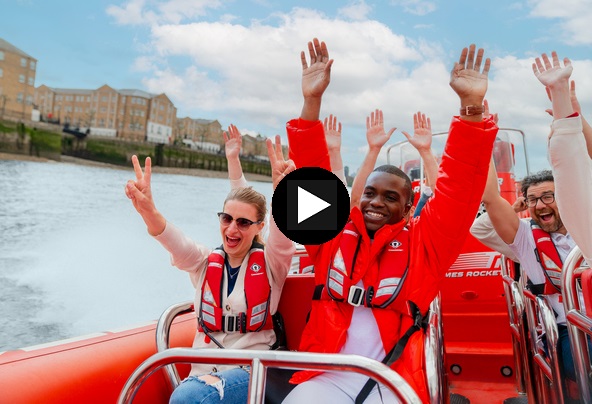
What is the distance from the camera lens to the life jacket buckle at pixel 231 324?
176cm

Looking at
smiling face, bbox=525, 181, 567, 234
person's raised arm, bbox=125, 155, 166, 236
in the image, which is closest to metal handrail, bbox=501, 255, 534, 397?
smiling face, bbox=525, 181, 567, 234

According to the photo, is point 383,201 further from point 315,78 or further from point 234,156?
point 234,156

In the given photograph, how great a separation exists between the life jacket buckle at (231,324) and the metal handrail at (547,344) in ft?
3.97

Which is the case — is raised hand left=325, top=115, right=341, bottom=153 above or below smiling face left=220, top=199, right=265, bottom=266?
above

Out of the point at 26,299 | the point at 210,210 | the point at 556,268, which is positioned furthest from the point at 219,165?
the point at 556,268

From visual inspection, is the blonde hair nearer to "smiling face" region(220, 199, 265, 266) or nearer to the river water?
"smiling face" region(220, 199, 265, 266)

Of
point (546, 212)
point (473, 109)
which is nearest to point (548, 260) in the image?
point (546, 212)

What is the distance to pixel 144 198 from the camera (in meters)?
1.78

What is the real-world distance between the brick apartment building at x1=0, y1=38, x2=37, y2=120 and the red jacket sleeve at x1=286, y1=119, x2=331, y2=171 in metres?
32.8

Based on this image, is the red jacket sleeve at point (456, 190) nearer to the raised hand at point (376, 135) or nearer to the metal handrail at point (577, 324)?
the metal handrail at point (577, 324)

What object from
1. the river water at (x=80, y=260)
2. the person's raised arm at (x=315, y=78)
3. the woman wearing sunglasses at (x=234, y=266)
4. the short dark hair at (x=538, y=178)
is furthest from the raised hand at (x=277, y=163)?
the short dark hair at (x=538, y=178)

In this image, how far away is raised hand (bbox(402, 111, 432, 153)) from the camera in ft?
8.83

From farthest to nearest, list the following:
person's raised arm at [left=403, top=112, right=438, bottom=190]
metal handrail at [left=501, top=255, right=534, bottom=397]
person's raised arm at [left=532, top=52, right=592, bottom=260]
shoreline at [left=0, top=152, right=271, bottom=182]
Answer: shoreline at [left=0, top=152, right=271, bottom=182], person's raised arm at [left=403, top=112, right=438, bottom=190], metal handrail at [left=501, top=255, right=534, bottom=397], person's raised arm at [left=532, top=52, right=592, bottom=260]

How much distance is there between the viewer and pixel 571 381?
75.0 inches
